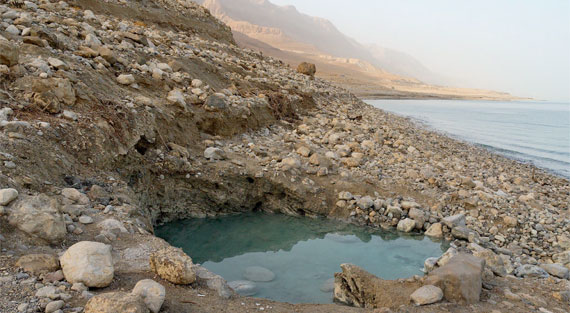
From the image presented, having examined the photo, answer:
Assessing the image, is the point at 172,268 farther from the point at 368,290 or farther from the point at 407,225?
the point at 407,225

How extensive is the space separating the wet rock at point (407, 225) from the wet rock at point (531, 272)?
2089mm

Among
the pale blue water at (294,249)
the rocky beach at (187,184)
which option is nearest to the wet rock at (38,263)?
the rocky beach at (187,184)

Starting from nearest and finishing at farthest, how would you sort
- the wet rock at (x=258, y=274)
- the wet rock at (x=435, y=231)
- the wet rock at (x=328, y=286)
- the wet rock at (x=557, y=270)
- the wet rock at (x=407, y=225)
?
the wet rock at (x=328, y=286) < the wet rock at (x=258, y=274) < the wet rock at (x=557, y=270) < the wet rock at (x=435, y=231) < the wet rock at (x=407, y=225)

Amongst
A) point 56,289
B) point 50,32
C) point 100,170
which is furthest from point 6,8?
point 56,289

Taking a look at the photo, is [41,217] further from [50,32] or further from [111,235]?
[50,32]

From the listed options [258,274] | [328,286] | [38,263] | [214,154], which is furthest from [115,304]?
[214,154]

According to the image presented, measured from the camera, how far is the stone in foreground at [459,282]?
4.26 meters

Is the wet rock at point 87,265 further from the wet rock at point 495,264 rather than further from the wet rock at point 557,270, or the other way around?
the wet rock at point 557,270

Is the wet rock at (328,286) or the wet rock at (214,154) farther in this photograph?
the wet rock at (214,154)

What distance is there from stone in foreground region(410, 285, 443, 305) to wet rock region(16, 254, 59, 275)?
362cm

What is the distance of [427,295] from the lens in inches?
165

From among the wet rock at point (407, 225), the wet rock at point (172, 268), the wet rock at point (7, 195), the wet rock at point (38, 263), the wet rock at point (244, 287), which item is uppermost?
the wet rock at point (7, 195)

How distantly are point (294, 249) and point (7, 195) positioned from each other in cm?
440

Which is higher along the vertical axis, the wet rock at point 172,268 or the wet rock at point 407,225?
the wet rock at point 172,268
